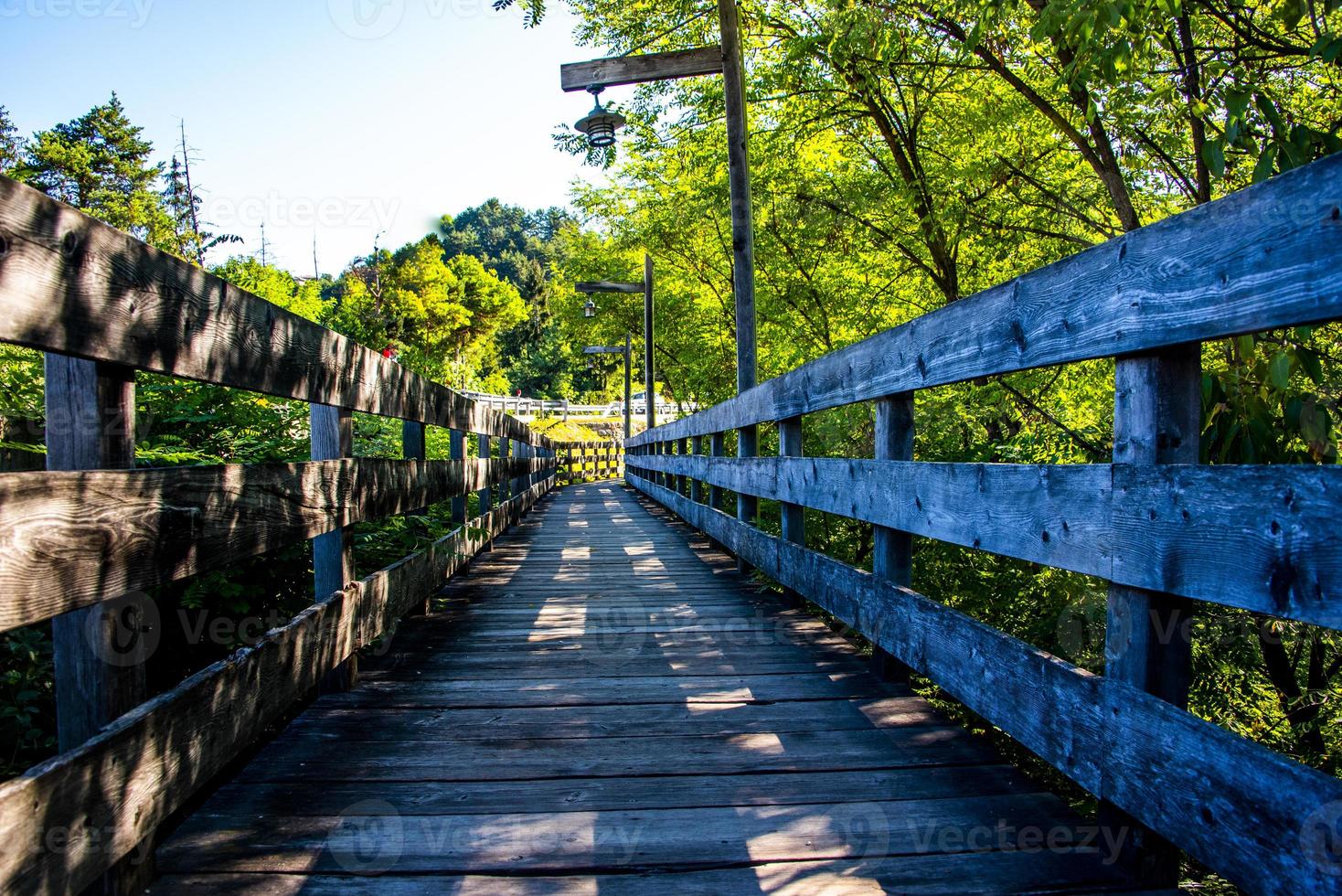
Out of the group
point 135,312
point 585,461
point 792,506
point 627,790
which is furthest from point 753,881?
point 585,461

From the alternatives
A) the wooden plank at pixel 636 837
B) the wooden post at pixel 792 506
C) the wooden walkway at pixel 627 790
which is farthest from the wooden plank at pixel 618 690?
the wooden post at pixel 792 506

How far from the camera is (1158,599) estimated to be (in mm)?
1652

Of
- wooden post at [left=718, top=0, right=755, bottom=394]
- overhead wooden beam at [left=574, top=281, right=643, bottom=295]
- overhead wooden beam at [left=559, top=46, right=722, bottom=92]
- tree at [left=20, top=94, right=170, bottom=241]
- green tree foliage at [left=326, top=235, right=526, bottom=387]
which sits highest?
tree at [left=20, top=94, right=170, bottom=241]

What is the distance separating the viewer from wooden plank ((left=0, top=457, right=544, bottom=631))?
4.38ft

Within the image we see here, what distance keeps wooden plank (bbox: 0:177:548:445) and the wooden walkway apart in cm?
103

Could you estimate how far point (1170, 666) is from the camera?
1635 mm

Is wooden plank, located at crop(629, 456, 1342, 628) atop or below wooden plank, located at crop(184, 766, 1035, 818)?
atop

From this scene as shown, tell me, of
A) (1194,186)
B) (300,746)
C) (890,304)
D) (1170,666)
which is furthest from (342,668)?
(890,304)

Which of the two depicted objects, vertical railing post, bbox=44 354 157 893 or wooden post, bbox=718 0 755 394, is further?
wooden post, bbox=718 0 755 394

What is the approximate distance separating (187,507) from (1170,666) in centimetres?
199

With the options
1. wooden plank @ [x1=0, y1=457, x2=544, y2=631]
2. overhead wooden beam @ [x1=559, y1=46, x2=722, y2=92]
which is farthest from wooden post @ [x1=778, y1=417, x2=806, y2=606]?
overhead wooden beam @ [x1=559, y1=46, x2=722, y2=92]

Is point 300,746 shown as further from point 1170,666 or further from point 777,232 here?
→ point 777,232

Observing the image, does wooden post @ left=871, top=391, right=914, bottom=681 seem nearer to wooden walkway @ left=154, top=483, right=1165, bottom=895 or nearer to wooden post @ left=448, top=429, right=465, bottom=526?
wooden walkway @ left=154, top=483, right=1165, bottom=895

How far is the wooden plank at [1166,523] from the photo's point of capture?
1.28m
